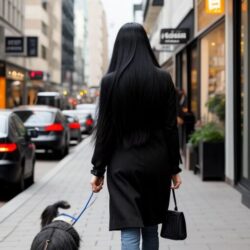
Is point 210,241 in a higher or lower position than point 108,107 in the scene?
lower

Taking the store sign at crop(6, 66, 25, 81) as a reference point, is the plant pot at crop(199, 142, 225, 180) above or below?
below

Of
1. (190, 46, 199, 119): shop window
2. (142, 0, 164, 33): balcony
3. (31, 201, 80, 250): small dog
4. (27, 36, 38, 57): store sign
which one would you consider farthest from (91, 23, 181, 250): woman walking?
(27, 36, 38, 57): store sign

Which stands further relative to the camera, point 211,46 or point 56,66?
point 56,66

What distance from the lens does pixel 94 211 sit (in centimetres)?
906

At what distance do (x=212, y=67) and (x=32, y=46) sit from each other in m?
37.4

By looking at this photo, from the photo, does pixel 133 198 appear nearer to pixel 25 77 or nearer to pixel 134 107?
pixel 134 107

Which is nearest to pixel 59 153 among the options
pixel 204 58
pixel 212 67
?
pixel 204 58

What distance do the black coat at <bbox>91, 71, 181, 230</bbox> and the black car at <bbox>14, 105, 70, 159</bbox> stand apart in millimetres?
15568

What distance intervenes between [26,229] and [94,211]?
147 centimetres

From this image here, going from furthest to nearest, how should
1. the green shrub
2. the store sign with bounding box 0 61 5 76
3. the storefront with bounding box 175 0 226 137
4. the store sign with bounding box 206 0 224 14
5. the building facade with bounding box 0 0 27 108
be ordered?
the store sign with bounding box 0 61 5 76 < the building facade with bounding box 0 0 27 108 < the storefront with bounding box 175 0 226 137 < the green shrub < the store sign with bounding box 206 0 224 14

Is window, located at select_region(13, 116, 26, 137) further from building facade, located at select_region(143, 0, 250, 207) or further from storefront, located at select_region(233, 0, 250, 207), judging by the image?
storefront, located at select_region(233, 0, 250, 207)

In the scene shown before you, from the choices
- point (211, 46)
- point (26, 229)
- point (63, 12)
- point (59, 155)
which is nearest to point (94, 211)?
point (26, 229)

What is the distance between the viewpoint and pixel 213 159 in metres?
12.4

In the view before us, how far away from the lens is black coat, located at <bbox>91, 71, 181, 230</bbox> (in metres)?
4.18
